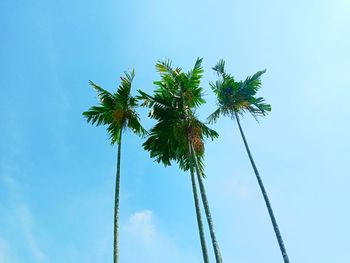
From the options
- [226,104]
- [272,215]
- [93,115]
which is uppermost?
[226,104]

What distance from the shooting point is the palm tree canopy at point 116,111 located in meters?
18.6

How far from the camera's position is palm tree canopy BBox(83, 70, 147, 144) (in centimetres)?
1856

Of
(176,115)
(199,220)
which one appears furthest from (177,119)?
(199,220)

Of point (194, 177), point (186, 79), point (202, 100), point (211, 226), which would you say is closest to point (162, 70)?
point (186, 79)

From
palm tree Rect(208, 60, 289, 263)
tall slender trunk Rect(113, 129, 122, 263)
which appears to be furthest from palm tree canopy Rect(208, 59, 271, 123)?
tall slender trunk Rect(113, 129, 122, 263)

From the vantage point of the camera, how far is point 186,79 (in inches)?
751

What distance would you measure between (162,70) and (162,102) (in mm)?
1893

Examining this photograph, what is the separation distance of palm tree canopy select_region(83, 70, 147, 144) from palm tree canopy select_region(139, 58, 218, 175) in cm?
79

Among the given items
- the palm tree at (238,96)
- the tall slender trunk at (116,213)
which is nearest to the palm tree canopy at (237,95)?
the palm tree at (238,96)

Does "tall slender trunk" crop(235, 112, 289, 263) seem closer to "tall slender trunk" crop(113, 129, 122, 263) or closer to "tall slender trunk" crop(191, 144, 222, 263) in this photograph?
"tall slender trunk" crop(191, 144, 222, 263)

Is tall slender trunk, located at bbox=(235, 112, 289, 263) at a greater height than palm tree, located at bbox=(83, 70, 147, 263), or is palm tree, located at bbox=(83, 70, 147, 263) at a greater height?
palm tree, located at bbox=(83, 70, 147, 263)

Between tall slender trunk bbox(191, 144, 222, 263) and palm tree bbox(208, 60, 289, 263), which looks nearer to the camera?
tall slender trunk bbox(191, 144, 222, 263)

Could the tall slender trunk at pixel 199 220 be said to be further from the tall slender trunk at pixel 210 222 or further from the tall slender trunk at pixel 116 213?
the tall slender trunk at pixel 116 213

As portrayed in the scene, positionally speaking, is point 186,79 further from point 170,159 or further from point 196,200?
point 196,200
